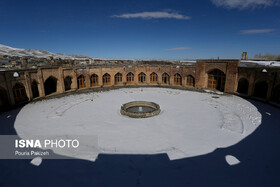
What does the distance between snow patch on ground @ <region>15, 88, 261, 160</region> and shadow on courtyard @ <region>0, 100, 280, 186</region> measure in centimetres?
63

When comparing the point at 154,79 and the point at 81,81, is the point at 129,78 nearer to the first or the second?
the point at 154,79

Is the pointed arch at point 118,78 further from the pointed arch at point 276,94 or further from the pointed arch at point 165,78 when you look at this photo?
the pointed arch at point 276,94

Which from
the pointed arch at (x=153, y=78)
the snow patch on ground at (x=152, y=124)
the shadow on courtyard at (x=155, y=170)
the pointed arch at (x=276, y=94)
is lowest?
the shadow on courtyard at (x=155, y=170)

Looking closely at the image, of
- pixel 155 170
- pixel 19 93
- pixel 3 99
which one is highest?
pixel 19 93

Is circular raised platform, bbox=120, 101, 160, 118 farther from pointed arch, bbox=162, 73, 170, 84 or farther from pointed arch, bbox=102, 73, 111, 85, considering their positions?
pointed arch, bbox=162, 73, 170, 84

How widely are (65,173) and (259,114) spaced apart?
15490 millimetres

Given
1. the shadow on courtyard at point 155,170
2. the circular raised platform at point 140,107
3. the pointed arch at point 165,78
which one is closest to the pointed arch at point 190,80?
the pointed arch at point 165,78

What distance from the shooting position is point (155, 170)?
7301 millimetres

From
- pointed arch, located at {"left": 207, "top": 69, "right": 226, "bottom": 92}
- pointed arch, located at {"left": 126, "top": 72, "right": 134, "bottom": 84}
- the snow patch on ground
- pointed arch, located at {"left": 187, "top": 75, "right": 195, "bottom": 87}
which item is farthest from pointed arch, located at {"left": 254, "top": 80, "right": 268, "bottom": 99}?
pointed arch, located at {"left": 126, "top": 72, "right": 134, "bottom": 84}

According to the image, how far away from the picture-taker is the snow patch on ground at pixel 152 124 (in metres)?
9.15

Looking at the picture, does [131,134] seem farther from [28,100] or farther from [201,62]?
[201,62]

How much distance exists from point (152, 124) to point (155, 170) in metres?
5.00

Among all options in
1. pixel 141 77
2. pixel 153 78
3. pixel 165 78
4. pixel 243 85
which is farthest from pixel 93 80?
pixel 243 85

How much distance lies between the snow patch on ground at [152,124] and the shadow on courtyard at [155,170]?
63 centimetres
